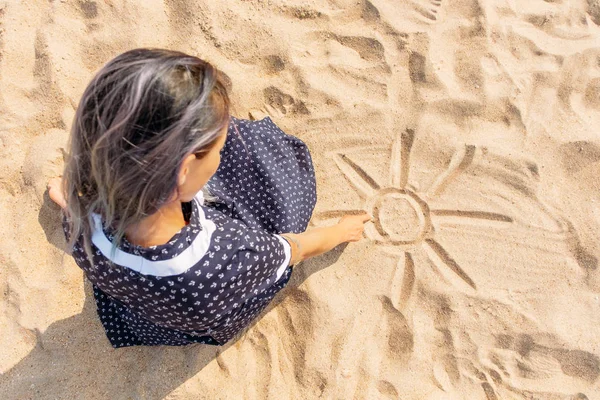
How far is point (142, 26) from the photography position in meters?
2.24

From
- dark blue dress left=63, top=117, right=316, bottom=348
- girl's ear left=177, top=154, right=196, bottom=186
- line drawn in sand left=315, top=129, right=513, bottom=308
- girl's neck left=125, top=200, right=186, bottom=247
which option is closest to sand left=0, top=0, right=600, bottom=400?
line drawn in sand left=315, top=129, right=513, bottom=308

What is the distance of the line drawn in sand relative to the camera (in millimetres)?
2076

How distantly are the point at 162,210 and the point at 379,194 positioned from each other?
1.23 metres

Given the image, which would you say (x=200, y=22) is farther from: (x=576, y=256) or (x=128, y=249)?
(x=576, y=256)

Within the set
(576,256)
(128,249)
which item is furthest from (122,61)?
(576,256)

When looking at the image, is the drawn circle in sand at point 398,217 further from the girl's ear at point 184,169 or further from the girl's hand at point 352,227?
the girl's ear at point 184,169

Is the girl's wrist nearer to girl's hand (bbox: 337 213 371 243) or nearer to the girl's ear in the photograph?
girl's hand (bbox: 337 213 371 243)

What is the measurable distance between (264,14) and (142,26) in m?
0.60

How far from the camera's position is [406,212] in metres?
2.13

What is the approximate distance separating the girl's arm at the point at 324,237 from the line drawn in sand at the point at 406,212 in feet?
0.34

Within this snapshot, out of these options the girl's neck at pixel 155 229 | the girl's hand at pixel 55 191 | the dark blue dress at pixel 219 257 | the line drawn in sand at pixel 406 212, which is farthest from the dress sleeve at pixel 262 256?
the girl's hand at pixel 55 191

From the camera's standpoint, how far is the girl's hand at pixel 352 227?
1958 mm

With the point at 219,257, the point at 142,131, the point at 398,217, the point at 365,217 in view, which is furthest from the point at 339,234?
the point at 142,131

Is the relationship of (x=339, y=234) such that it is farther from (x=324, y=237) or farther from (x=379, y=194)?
(x=379, y=194)
